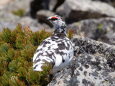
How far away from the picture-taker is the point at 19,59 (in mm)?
5625

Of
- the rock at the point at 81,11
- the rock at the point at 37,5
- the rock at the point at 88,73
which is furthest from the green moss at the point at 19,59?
the rock at the point at 37,5

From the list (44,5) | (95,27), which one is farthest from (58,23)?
(44,5)

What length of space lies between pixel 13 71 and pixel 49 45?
2.59ft

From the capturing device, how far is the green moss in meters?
5.08

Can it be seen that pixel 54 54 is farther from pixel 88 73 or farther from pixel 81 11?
pixel 81 11

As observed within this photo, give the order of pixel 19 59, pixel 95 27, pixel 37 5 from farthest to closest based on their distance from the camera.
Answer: pixel 37 5 → pixel 95 27 → pixel 19 59

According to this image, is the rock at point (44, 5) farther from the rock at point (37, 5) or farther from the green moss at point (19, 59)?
the green moss at point (19, 59)

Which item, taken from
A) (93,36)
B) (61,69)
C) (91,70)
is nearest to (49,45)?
(61,69)

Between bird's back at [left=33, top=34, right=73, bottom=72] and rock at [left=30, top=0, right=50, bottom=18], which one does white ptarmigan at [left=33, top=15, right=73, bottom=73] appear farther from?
rock at [left=30, top=0, right=50, bottom=18]

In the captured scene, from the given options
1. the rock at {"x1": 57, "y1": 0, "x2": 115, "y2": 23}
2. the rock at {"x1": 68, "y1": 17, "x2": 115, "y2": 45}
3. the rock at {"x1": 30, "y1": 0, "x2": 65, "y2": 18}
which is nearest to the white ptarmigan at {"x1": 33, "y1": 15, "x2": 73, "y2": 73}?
the rock at {"x1": 68, "y1": 17, "x2": 115, "y2": 45}

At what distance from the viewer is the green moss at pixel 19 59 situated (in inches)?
200

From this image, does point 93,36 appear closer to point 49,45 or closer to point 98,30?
point 98,30

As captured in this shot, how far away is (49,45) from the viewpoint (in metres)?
5.28

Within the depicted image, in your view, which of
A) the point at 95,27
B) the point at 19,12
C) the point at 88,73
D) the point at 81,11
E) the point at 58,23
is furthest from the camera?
the point at 19,12
